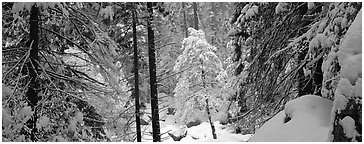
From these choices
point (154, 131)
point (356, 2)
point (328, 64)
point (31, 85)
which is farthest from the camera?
point (154, 131)

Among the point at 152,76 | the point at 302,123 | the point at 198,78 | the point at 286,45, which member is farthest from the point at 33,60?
the point at 198,78

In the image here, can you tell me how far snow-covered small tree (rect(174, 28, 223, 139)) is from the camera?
2148 cm

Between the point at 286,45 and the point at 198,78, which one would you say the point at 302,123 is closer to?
the point at 286,45

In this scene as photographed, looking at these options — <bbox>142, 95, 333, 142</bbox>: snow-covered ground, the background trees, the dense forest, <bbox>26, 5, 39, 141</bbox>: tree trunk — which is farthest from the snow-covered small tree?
<bbox>142, 95, 333, 142</bbox>: snow-covered ground

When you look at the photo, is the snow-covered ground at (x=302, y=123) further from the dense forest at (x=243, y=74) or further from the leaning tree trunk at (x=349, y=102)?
the leaning tree trunk at (x=349, y=102)

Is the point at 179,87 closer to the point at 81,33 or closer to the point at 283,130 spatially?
the point at 81,33

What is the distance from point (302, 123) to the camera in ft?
14.3

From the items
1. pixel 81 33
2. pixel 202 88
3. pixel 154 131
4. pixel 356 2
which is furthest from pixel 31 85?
pixel 202 88

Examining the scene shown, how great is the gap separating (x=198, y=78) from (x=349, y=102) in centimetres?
1817

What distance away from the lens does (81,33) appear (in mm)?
7020

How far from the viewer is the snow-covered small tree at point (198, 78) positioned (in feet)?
70.5

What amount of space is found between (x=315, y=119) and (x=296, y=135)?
0.33m

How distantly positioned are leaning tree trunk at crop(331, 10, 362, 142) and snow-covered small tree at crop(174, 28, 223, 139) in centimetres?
1725

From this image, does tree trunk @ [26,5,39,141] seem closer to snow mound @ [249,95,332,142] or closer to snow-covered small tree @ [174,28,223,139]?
snow mound @ [249,95,332,142]
